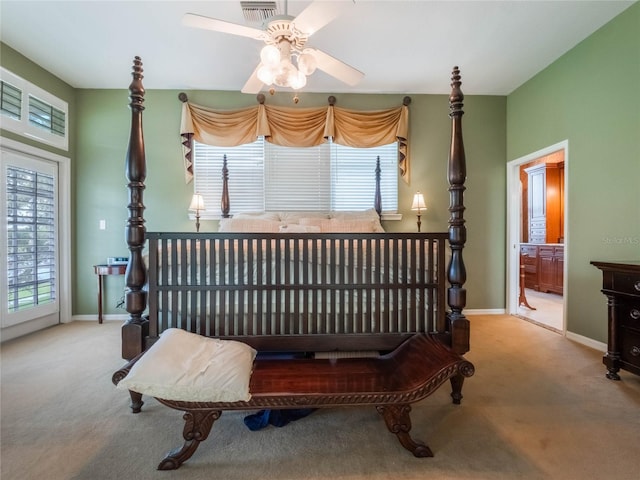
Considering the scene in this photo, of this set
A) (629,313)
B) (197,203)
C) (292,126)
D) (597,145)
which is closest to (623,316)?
(629,313)

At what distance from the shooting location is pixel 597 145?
2717 mm

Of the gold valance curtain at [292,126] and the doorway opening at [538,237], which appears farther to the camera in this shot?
the doorway opening at [538,237]

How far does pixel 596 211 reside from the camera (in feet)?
8.99

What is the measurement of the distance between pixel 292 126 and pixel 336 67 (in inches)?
65.0

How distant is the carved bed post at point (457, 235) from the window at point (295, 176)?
1.89 meters

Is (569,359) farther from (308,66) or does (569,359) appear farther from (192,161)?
(192,161)

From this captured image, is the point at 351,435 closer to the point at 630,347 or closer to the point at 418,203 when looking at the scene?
the point at 630,347

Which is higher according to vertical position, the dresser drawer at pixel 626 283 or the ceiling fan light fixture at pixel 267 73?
the ceiling fan light fixture at pixel 267 73

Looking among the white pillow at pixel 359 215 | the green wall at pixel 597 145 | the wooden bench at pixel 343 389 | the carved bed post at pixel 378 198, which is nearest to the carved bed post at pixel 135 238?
the wooden bench at pixel 343 389

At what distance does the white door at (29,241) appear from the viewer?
113 inches

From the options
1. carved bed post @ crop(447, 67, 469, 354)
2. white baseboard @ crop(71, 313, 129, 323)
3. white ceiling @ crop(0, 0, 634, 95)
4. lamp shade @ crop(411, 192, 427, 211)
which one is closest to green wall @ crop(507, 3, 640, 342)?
white ceiling @ crop(0, 0, 634, 95)

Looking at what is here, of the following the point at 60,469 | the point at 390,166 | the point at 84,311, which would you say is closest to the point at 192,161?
the point at 84,311

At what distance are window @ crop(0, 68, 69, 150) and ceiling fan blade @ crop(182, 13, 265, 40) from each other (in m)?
2.52

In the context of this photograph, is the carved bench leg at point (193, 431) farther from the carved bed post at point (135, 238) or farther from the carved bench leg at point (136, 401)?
the carved bed post at point (135, 238)
